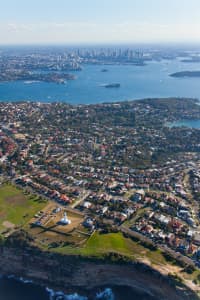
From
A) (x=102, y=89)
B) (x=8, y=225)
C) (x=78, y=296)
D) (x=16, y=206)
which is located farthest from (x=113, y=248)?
(x=102, y=89)

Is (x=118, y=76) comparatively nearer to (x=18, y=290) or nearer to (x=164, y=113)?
(x=164, y=113)

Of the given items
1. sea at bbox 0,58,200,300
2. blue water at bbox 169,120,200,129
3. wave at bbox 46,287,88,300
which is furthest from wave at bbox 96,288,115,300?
sea at bbox 0,58,200,300

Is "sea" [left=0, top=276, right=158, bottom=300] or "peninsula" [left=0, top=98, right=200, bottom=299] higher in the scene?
"peninsula" [left=0, top=98, right=200, bottom=299]

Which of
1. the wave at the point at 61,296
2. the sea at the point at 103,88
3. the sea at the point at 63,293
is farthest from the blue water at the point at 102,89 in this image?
the wave at the point at 61,296

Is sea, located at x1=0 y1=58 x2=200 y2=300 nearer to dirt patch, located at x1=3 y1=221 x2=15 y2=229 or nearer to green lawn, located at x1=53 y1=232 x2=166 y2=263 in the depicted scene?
green lawn, located at x1=53 y1=232 x2=166 y2=263

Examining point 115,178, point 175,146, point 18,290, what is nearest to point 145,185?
point 115,178

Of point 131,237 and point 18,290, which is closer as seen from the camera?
point 18,290
